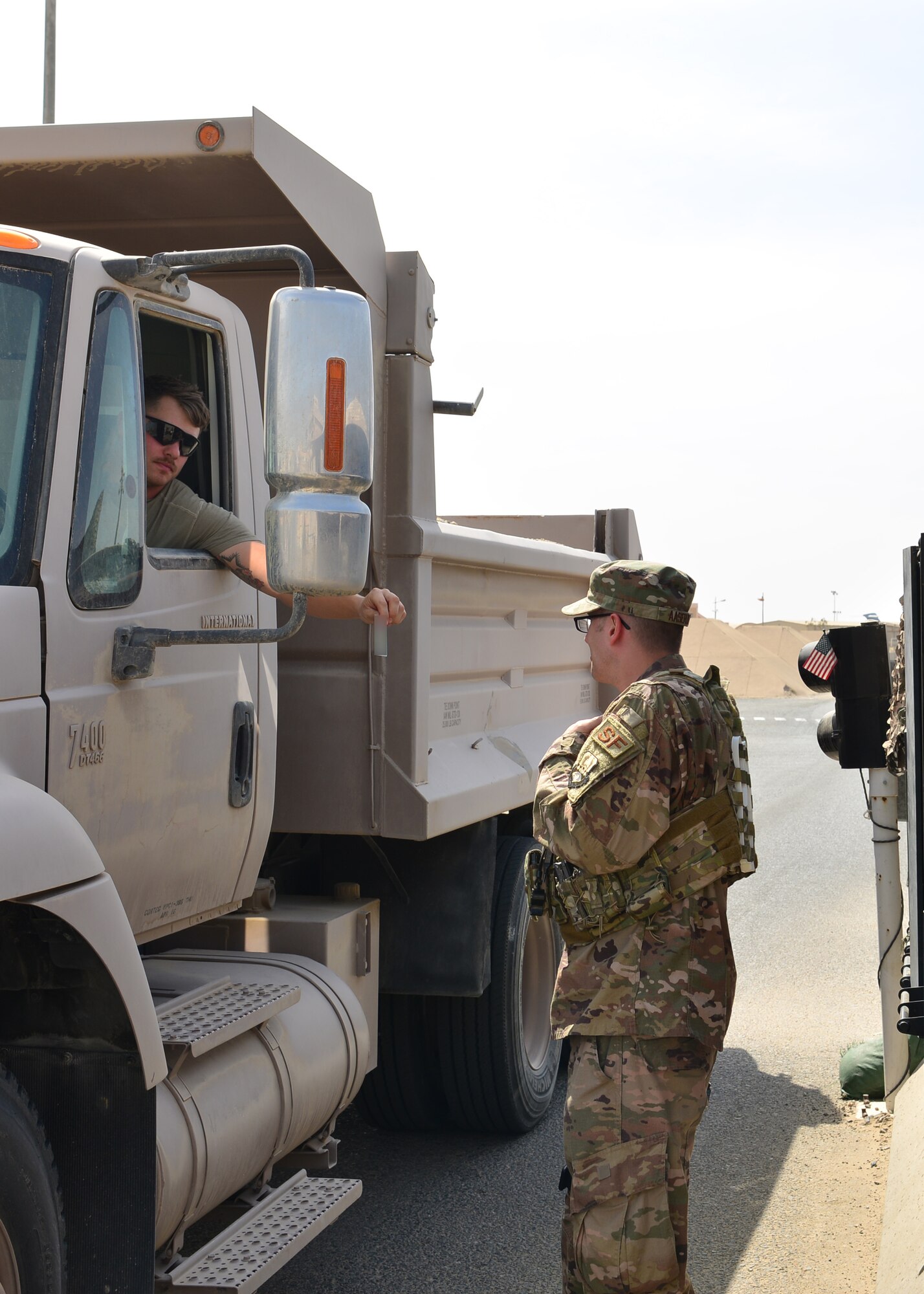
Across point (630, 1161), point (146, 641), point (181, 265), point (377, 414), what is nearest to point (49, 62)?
point (377, 414)

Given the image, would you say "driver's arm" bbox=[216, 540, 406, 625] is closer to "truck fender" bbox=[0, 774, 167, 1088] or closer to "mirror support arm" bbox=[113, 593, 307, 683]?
"mirror support arm" bbox=[113, 593, 307, 683]

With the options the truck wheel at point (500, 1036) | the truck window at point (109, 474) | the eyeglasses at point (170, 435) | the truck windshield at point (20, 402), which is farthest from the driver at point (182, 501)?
the truck wheel at point (500, 1036)

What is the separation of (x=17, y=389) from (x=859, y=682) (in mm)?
2951

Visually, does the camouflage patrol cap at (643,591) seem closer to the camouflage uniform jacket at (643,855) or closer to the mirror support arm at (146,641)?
the camouflage uniform jacket at (643,855)

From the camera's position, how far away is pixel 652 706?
3207mm

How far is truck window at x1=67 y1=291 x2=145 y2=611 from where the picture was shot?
2.77 m

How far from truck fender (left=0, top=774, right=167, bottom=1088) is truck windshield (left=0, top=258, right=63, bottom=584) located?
45 cm

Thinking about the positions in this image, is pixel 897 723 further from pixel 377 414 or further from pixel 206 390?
pixel 206 390

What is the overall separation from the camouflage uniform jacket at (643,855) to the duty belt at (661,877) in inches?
1.1

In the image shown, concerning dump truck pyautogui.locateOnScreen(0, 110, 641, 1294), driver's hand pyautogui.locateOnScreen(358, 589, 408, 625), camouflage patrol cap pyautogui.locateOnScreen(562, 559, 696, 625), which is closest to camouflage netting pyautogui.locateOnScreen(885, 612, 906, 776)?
dump truck pyautogui.locateOnScreen(0, 110, 641, 1294)

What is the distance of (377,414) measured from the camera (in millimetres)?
4168

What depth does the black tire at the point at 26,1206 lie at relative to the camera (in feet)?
7.54

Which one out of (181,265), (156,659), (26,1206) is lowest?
(26,1206)

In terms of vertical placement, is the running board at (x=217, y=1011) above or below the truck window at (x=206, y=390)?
below
